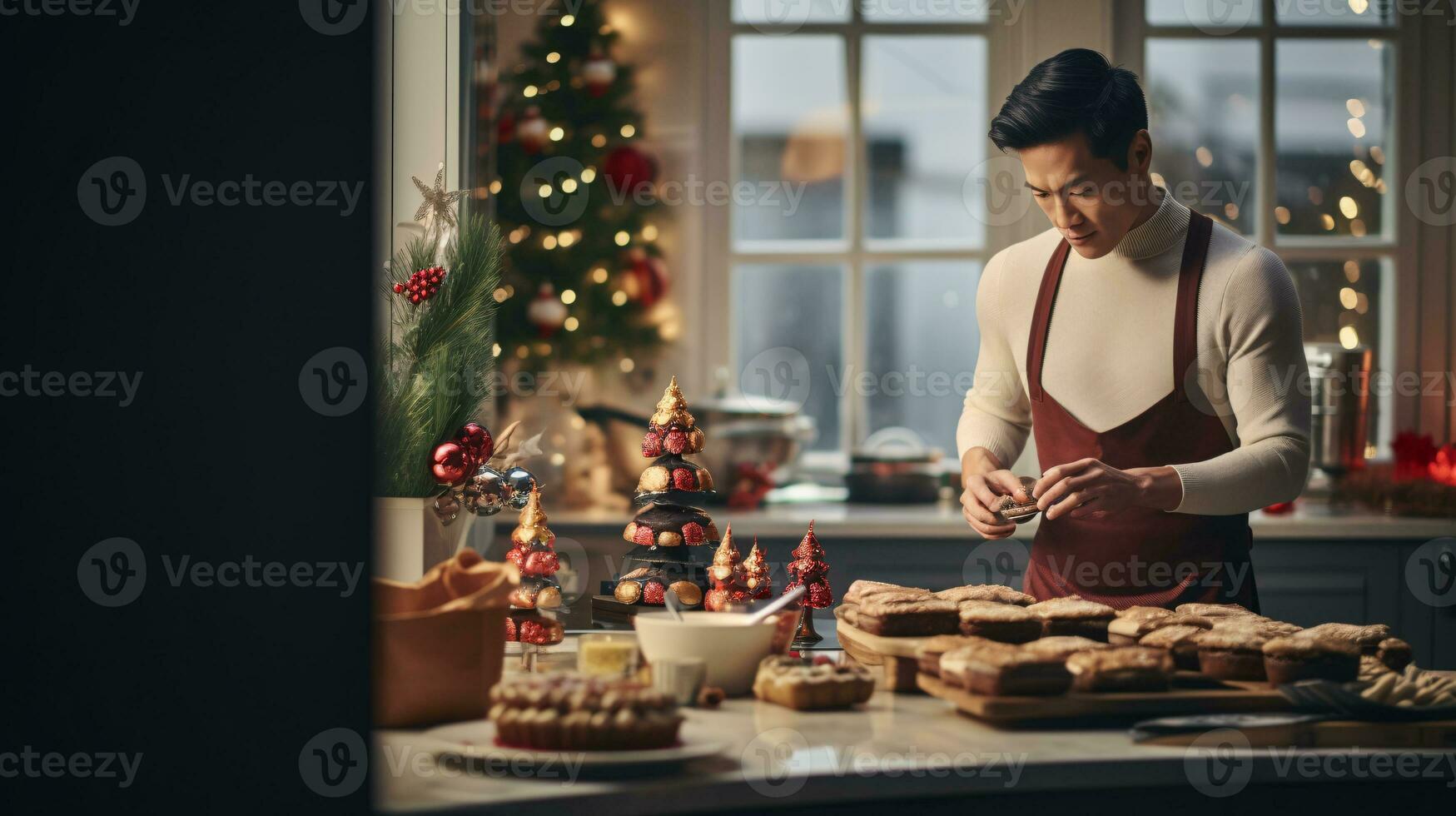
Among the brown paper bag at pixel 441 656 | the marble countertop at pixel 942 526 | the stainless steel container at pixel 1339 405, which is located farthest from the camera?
the stainless steel container at pixel 1339 405

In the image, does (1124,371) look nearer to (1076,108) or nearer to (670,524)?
(1076,108)

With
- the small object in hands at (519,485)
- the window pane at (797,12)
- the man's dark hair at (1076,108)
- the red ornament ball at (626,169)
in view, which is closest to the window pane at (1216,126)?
the window pane at (797,12)

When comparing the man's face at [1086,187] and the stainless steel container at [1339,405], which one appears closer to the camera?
the man's face at [1086,187]

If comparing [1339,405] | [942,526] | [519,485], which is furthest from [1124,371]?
[1339,405]

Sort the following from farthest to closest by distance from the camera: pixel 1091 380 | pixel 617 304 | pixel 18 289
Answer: pixel 617 304, pixel 1091 380, pixel 18 289

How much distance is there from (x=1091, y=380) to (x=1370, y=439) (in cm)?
220

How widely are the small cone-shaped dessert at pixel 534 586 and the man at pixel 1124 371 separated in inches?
23.4

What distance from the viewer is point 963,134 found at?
3.86 metres

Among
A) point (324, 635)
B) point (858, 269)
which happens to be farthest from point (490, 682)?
point (858, 269)

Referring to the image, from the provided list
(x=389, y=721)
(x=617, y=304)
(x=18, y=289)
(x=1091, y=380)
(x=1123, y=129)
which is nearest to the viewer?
(x=18, y=289)

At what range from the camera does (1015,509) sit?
1.70 meters

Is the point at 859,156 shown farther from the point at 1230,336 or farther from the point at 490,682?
the point at 490,682

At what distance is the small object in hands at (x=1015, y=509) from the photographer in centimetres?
168

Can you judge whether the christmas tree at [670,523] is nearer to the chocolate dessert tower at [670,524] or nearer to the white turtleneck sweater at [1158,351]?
the chocolate dessert tower at [670,524]
